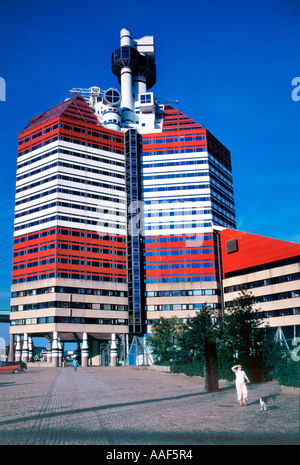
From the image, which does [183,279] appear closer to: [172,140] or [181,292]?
[181,292]

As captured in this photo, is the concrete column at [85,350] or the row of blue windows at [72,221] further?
the row of blue windows at [72,221]

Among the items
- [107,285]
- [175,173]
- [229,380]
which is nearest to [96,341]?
[107,285]

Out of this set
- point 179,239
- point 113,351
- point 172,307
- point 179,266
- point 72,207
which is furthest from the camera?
point 179,239

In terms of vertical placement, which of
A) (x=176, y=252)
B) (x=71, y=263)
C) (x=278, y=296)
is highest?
(x=176, y=252)

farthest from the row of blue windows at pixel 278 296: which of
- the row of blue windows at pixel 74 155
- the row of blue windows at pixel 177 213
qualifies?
the row of blue windows at pixel 74 155

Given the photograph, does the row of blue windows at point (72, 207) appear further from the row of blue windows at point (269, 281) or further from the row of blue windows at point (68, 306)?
the row of blue windows at point (269, 281)

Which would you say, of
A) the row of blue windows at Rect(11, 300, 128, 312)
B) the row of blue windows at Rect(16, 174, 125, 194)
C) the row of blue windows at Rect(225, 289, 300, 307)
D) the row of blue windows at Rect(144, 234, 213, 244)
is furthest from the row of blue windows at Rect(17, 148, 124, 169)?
the row of blue windows at Rect(225, 289, 300, 307)

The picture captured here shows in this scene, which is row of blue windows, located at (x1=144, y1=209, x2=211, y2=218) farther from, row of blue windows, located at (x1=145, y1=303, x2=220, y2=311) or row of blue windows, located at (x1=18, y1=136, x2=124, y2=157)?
row of blue windows, located at (x1=145, y1=303, x2=220, y2=311)

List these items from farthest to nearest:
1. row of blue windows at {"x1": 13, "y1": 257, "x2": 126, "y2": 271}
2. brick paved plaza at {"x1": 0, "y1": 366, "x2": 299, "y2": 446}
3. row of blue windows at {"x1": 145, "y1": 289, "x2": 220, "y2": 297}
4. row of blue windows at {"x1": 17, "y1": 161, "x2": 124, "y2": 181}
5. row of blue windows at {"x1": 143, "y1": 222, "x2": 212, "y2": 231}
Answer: row of blue windows at {"x1": 143, "y1": 222, "x2": 212, "y2": 231} → row of blue windows at {"x1": 17, "y1": 161, "x2": 124, "y2": 181} → row of blue windows at {"x1": 145, "y1": 289, "x2": 220, "y2": 297} → row of blue windows at {"x1": 13, "y1": 257, "x2": 126, "y2": 271} → brick paved plaza at {"x1": 0, "y1": 366, "x2": 299, "y2": 446}

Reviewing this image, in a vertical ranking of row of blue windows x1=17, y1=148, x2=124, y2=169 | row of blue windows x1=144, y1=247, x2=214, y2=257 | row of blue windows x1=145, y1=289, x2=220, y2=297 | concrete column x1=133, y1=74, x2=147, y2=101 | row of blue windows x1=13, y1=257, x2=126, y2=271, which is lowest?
row of blue windows x1=145, y1=289, x2=220, y2=297

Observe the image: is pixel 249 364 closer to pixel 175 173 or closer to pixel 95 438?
pixel 95 438

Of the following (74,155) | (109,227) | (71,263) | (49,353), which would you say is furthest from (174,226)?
(49,353)

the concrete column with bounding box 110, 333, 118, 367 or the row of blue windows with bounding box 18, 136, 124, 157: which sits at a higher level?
the row of blue windows with bounding box 18, 136, 124, 157

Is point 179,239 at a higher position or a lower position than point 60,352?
higher
